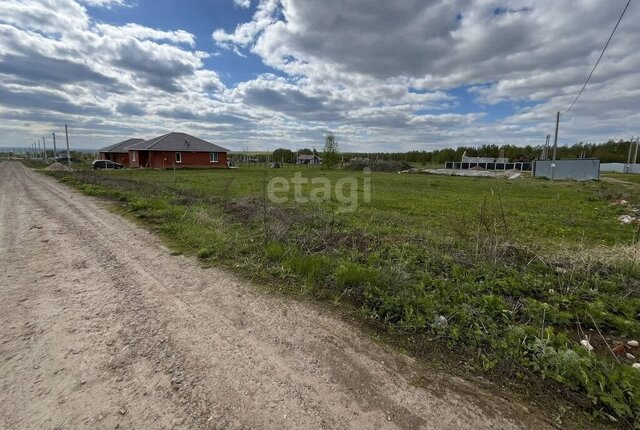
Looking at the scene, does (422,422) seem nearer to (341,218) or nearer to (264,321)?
(264,321)

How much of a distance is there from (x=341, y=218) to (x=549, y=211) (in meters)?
8.15

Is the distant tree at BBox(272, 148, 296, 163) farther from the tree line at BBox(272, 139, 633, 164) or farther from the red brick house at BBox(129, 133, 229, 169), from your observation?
the red brick house at BBox(129, 133, 229, 169)

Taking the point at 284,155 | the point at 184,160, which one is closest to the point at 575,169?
the point at 184,160

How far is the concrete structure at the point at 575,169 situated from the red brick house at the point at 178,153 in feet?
129

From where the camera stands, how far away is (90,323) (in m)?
3.07

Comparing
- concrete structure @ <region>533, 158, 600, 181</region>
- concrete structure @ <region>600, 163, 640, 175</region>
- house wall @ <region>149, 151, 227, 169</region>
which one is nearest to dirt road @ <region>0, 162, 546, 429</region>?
concrete structure @ <region>533, 158, 600, 181</region>

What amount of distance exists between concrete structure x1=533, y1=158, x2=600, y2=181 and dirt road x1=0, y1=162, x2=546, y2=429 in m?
36.1

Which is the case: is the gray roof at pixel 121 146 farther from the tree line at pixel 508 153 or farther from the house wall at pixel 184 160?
the tree line at pixel 508 153

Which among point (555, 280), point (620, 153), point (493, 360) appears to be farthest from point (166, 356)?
point (620, 153)

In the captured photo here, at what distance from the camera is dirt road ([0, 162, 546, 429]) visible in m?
2.02

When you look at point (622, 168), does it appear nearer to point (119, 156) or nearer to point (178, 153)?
point (178, 153)

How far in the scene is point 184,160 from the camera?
38625mm

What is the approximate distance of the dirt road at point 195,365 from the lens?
79.5 inches

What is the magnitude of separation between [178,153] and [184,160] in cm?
108
